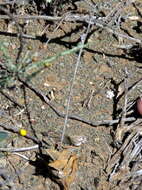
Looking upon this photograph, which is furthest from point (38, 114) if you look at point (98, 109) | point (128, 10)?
point (128, 10)

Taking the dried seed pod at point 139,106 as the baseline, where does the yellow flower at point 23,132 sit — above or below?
below

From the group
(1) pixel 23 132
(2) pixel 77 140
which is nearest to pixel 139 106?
(2) pixel 77 140

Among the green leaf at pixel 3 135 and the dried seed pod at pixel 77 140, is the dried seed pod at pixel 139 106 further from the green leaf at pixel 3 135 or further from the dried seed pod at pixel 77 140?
the green leaf at pixel 3 135

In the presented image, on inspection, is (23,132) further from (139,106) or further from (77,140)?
(139,106)

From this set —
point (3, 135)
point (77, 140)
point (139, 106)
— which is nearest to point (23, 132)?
point (3, 135)

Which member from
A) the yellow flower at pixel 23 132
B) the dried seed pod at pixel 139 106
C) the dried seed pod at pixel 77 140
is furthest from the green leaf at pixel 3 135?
the dried seed pod at pixel 139 106

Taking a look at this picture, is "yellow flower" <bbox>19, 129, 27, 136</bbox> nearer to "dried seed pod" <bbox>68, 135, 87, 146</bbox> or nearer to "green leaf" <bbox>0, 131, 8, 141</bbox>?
"green leaf" <bbox>0, 131, 8, 141</bbox>

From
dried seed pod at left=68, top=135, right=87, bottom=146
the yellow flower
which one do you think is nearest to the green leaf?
the yellow flower

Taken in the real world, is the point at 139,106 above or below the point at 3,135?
above
